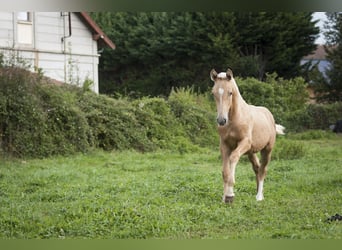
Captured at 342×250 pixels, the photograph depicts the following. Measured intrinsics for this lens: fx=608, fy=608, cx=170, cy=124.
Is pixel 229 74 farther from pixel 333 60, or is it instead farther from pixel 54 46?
pixel 54 46

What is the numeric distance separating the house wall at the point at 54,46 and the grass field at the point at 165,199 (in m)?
1.79

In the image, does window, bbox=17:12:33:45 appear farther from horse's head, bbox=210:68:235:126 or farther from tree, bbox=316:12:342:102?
horse's head, bbox=210:68:235:126

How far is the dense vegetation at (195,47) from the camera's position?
23.1 feet

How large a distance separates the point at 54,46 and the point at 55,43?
9 centimetres

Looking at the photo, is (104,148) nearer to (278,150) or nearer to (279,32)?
(278,150)

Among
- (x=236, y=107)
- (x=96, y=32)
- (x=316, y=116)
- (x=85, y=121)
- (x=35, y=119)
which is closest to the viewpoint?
(x=236, y=107)

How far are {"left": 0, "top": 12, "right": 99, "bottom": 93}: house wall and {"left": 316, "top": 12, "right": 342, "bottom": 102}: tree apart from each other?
356 cm

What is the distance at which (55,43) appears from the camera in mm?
8805

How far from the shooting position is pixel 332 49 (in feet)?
24.6

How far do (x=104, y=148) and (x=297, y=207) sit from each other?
4658 mm

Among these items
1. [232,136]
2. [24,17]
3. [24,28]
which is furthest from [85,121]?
[232,136]

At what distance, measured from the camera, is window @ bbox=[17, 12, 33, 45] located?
8.38 meters

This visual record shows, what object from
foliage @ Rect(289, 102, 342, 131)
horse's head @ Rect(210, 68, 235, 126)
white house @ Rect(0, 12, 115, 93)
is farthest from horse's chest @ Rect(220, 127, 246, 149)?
white house @ Rect(0, 12, 115, 93)
